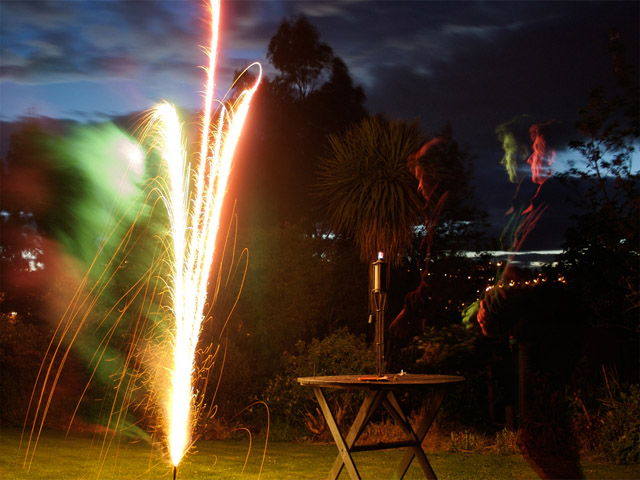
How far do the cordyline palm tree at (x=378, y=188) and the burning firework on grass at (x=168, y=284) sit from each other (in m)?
2.59

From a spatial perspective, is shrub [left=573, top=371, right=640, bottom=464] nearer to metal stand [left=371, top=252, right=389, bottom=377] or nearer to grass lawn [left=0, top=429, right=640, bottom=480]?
grass lawn [left=0, top=429, right=640, bottom=480]

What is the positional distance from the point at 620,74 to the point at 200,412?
8.97m

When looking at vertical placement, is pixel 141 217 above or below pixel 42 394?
above

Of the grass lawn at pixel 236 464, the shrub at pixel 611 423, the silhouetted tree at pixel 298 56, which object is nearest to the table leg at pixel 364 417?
the grass lawn at pixel 236 464

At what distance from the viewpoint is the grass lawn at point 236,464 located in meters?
7.01

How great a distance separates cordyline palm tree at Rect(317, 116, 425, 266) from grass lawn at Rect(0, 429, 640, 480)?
166 inches

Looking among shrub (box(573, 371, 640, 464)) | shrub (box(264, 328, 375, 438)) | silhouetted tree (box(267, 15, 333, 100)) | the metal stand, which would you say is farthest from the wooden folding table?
silhouetted tree (box(267, 15, 333, 100))

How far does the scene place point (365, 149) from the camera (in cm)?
1268

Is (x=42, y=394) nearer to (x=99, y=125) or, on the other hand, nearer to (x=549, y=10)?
(x=99, y=125)

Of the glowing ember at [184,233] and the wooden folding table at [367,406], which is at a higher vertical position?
the glowing ember at [184,233]

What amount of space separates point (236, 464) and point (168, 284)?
5180 millimetres

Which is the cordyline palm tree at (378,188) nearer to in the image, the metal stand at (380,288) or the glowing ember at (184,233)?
the glowing ember at (184,233)

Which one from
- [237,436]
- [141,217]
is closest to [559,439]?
[237,436]

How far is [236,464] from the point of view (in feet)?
25.6
